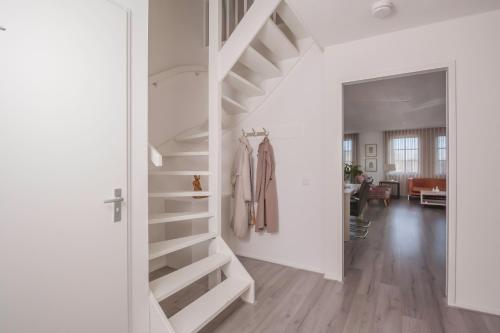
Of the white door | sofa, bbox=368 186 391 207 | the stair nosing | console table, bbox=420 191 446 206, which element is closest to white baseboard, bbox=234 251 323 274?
the stair nosing

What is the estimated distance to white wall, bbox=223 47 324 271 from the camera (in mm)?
2811

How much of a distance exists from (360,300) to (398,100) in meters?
4.15

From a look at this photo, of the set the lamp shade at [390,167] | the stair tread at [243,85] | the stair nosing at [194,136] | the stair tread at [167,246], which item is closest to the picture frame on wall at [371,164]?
the lamp shade at [390,167]

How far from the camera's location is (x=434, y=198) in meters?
6.93

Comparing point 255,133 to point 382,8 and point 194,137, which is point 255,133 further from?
point 382,8

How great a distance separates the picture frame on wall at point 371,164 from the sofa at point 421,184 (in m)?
1.38

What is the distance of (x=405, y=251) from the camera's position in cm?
340

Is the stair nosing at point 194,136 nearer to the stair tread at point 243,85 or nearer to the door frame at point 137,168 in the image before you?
the stair tread at point 243,85

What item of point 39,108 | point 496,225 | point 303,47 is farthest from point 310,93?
point 39,108

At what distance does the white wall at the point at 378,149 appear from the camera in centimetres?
940

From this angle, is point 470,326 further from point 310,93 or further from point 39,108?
point 39,108

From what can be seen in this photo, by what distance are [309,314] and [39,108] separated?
2227mm

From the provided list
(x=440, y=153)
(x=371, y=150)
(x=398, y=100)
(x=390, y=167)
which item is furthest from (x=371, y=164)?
(x=398, y=100)

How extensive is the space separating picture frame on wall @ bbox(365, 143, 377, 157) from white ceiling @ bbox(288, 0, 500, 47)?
7957 millimetres
